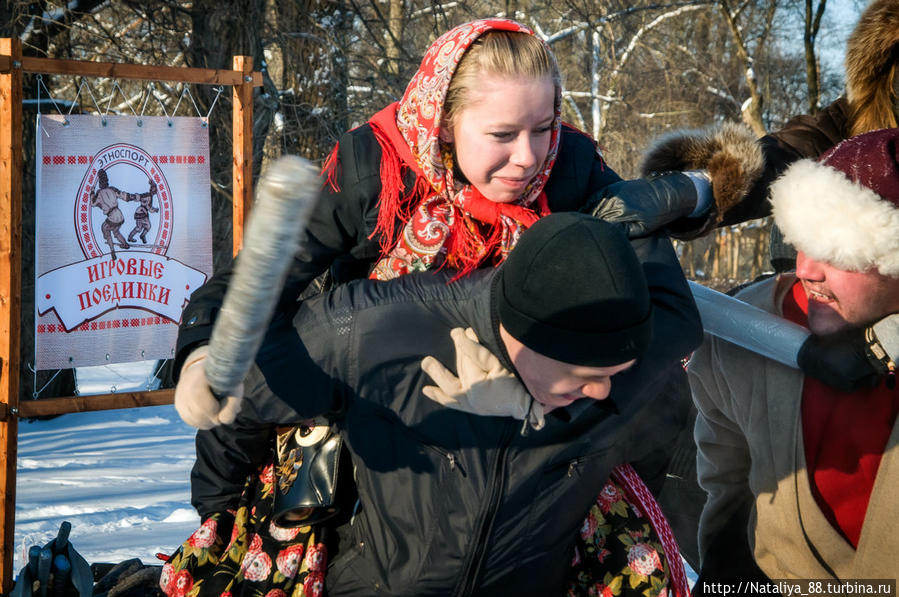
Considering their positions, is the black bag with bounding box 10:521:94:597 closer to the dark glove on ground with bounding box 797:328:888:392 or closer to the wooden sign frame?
the wooden sign frame

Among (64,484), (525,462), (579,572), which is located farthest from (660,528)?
(64,484)

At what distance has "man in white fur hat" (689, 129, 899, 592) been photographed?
1678mm

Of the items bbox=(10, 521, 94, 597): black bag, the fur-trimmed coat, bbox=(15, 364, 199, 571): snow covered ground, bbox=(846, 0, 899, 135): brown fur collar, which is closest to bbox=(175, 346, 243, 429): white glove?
the fur-trimmed coat

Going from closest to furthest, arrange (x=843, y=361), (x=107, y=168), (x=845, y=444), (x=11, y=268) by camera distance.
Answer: (x=843, y=361), (x=845, y=444), (x=11, y=268), (x=107, y=168)

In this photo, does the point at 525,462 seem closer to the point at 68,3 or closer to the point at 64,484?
the point at 64,484

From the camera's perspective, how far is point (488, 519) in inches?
57.8

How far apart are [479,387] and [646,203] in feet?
1.86

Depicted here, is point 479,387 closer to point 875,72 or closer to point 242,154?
point 875,72

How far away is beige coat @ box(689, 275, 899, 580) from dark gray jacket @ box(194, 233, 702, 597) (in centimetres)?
48

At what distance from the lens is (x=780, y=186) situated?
6.04 ft

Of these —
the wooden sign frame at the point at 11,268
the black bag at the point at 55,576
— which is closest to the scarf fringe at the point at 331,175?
the black bag at the point at 55,576

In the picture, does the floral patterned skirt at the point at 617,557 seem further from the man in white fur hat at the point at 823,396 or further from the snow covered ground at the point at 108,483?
the snow covered ground at the point at 108,483

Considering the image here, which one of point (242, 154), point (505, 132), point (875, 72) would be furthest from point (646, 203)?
point (242, 154)

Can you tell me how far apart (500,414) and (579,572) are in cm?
56
